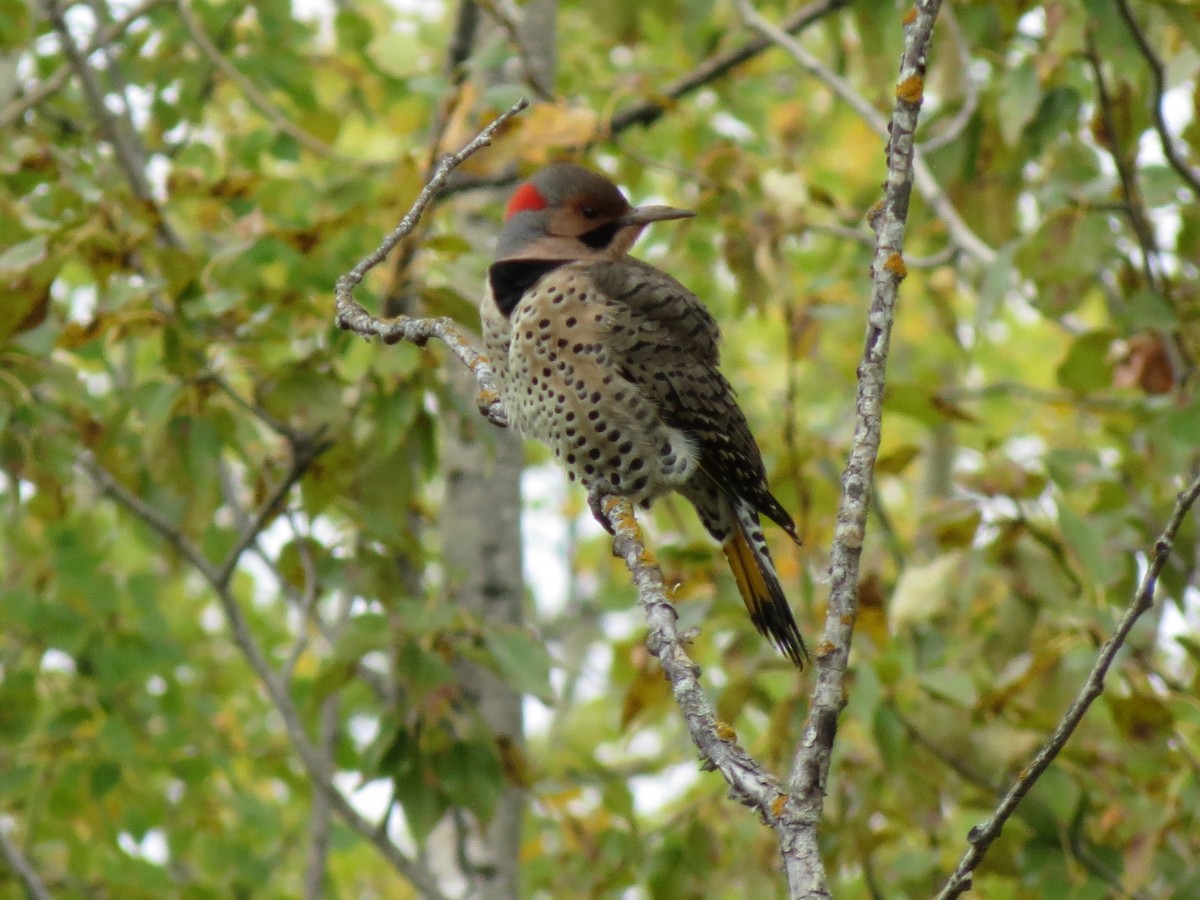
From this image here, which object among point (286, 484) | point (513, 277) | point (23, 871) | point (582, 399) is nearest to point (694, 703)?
point (582, 399)

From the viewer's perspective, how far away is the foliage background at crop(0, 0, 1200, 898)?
13.5 feet

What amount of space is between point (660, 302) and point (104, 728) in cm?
222

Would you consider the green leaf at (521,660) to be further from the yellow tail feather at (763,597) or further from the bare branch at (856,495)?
the bare branch at (856,495)

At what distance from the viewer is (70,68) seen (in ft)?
16.8

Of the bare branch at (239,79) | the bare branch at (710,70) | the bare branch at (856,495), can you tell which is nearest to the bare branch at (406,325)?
the bare branch at (856,495)

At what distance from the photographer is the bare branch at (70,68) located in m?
5.04

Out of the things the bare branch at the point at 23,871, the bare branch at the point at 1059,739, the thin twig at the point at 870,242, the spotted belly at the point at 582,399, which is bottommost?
the bare branch at the point at 1059,739

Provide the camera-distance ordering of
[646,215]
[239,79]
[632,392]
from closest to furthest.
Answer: [632,392] → [646,215] → [239,79]

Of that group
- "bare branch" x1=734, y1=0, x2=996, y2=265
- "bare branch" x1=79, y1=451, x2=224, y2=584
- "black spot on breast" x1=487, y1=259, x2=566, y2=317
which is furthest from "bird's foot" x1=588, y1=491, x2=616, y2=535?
"bare branch" x1=734, y1=0, x2=996, y2=265

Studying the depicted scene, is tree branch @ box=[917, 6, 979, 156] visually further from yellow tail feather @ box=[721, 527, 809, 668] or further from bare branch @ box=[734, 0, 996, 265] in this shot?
yellow tail feather @ box=[721, 527, 809, 668]

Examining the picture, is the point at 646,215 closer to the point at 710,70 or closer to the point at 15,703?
the point at 710,70

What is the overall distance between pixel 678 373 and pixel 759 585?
0.61m

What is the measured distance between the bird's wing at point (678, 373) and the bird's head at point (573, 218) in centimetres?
22

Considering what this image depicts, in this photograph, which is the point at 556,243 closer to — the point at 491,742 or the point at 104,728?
the point at 491,742
